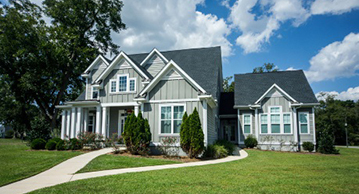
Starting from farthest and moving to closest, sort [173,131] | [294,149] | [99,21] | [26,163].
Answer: [99,21], [294,149], [173,131], [26,163]

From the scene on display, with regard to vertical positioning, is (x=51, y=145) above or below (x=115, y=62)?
below

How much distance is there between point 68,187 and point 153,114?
861cm

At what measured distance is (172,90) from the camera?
593 inches

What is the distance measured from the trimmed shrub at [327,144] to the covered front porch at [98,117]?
562 inches

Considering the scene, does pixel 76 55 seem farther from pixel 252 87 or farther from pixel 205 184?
pixel 205 184

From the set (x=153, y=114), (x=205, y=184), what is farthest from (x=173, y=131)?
(x=205, y=184)

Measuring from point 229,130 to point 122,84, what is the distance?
11505 mm

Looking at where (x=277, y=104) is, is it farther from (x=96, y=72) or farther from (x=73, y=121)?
(x=73, y=121)

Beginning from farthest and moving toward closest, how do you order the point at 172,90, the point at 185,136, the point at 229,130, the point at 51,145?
the point at 229,130
the point at 51,145
the point at 172,90
the point at 185,136

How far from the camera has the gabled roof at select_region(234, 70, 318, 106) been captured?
2053 centimetres

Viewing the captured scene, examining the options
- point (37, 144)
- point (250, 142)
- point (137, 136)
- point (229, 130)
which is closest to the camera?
point (137, 136)

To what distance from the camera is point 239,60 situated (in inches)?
911

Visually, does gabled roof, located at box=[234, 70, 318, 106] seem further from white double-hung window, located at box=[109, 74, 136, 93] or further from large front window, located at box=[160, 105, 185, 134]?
white double-hung window, located at box=[109, 74, 136, 93]

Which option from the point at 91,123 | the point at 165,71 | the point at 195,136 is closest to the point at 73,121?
the point at 91,123
